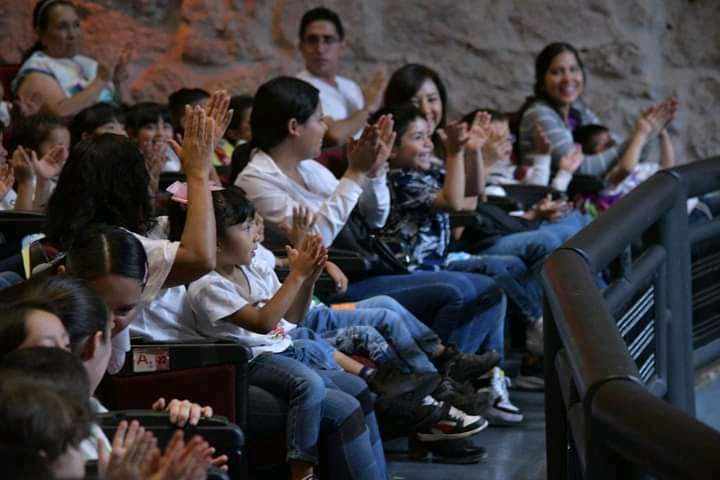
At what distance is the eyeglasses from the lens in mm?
5891

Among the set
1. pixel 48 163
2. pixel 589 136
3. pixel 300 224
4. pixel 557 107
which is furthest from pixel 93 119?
pixel 589 136

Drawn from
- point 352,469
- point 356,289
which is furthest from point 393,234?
point 352,469

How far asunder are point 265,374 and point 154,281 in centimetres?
34

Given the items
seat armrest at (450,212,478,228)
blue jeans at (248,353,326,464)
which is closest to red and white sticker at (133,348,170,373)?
blue jeans at (248,353,326,464)

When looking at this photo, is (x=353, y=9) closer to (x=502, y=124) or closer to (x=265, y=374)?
(x=502, y=124)

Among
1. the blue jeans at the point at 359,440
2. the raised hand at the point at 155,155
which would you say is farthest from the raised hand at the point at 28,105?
the blue jeans at the point at 359,440

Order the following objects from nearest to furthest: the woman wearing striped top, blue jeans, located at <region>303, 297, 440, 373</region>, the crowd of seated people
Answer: the crowd of seated people
blue jeans, located at <region>303, 297, 440, 373</region>
the woman wearing striped top

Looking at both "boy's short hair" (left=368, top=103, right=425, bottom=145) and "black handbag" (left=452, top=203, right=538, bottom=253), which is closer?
"boy's short hair" (left=368, top=103, right=425, bottom=145)

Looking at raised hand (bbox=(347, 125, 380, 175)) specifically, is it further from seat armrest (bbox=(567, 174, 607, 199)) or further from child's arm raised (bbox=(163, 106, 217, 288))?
seat armrest (bbox=(567, 174, 607, 199))

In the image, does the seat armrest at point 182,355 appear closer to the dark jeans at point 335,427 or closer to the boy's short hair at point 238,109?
the dark jeans at point 335,427

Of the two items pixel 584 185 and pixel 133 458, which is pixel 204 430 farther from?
pixel 584 185

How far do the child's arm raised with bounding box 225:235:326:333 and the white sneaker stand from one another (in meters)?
1.72

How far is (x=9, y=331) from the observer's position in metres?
2.22

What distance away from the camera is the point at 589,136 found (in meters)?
6.34
